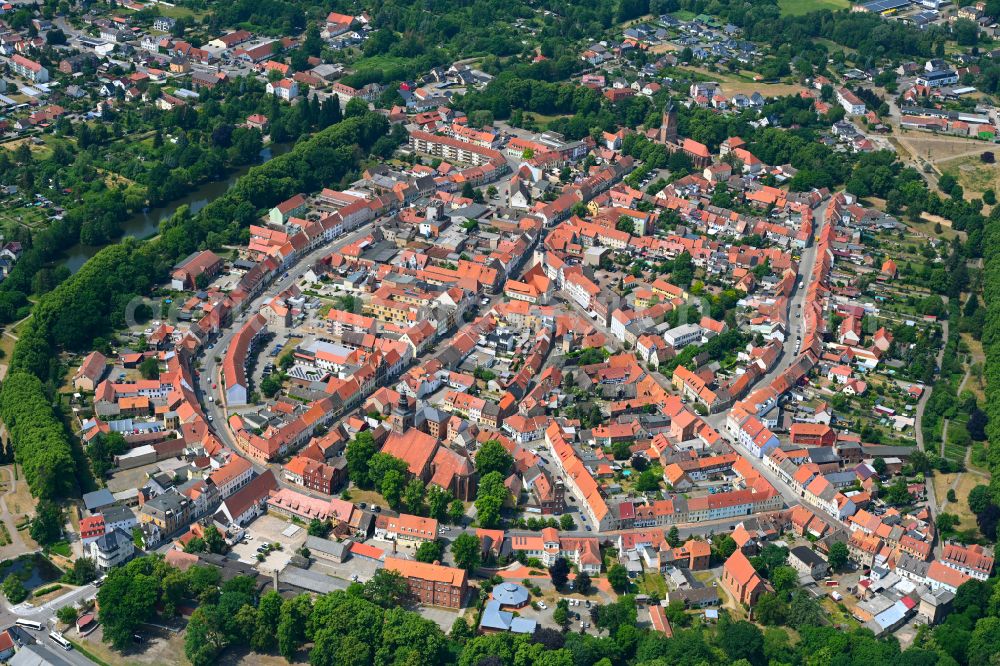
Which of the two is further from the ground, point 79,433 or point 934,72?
point 934,72

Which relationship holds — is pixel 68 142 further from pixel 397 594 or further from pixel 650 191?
pixel 397 594

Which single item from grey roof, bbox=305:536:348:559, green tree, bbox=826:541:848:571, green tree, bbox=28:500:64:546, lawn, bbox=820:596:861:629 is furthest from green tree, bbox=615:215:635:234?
green tree, bbox=28:500:64:546

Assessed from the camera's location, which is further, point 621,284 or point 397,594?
point 621,284

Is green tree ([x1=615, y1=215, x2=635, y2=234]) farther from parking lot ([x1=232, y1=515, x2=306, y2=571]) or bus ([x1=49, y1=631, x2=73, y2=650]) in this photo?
bus ([x1=49, y1=631, x2=73, y2=650])

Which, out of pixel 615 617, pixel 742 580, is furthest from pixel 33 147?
pixel 742 580

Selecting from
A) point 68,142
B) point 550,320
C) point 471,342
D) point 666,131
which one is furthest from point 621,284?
point 68,142

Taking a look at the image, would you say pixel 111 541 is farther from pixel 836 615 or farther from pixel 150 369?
pixel 836 615

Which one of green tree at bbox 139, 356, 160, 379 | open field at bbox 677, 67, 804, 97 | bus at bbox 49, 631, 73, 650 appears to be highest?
open field at bbox 677, 67, 804, 97
